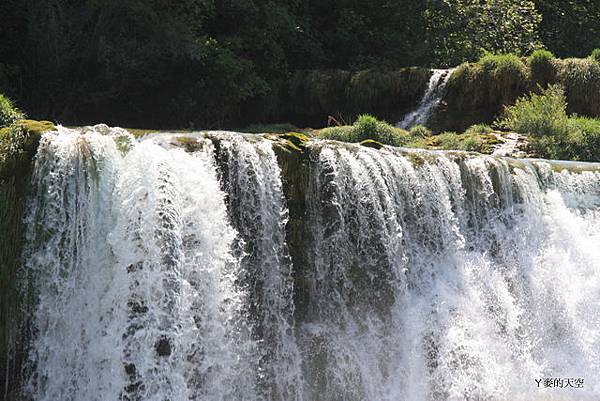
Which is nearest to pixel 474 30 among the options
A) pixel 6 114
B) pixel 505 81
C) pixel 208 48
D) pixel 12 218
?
pixel 505 81

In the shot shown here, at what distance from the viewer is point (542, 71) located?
1703cm

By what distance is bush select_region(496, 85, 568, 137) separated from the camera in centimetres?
1465

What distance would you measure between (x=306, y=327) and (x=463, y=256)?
2700mm

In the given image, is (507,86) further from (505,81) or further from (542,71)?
(542,71)

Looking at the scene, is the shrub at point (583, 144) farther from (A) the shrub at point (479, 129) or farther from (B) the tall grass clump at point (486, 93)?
(B) the tall grass clump at point (486, 93)

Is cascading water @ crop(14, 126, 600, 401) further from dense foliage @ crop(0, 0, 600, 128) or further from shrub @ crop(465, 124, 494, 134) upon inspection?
dense foliage @ crop(0, 0, 600, 128)

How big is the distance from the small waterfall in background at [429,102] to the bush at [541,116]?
194 centimetres

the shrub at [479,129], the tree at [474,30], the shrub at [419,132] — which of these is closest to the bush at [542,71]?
the shrub at [479,129]

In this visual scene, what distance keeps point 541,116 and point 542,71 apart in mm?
2789

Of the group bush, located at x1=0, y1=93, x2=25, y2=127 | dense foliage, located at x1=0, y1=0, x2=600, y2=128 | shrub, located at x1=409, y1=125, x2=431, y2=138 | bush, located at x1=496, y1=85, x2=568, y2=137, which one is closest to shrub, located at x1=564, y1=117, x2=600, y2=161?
bush, located at x1=496, y1=85, x2=568, y2=137

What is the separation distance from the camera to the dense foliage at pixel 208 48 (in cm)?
1498

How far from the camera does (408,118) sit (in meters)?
17.2

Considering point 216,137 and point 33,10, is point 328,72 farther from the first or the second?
point 216,137

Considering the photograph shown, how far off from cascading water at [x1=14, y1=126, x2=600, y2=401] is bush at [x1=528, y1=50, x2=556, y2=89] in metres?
6.01
